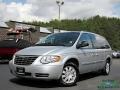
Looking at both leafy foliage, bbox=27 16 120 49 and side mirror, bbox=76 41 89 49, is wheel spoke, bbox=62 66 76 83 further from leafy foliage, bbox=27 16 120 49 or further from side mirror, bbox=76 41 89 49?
leafy foliage, bbox=27 16 120 49

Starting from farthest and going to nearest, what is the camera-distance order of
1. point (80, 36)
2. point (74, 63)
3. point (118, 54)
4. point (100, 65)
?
point (118, 54), point (100, 65), point (80, 36), point (74, 63)

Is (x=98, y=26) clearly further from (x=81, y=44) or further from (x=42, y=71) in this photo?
(x=42, y=71)

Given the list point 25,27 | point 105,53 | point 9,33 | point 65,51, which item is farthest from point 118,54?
point 65,51

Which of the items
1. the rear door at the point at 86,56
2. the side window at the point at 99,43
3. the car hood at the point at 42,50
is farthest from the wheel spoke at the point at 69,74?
the side window at the point at 99,43

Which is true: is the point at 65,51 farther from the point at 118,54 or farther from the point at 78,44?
the point at 118,54

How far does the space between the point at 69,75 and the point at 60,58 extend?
0.71m

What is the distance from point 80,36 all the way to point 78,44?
0.51m

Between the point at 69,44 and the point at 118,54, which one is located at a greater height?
the point at 69,44

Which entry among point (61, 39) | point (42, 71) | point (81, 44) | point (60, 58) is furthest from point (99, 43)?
point (42, 71)

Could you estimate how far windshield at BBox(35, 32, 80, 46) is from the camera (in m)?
10.7

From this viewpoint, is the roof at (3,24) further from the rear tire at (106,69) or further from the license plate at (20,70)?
the license plate at (20,70)

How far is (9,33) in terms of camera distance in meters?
36.5

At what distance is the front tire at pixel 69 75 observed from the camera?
393 inches

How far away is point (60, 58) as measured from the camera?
977 cm
